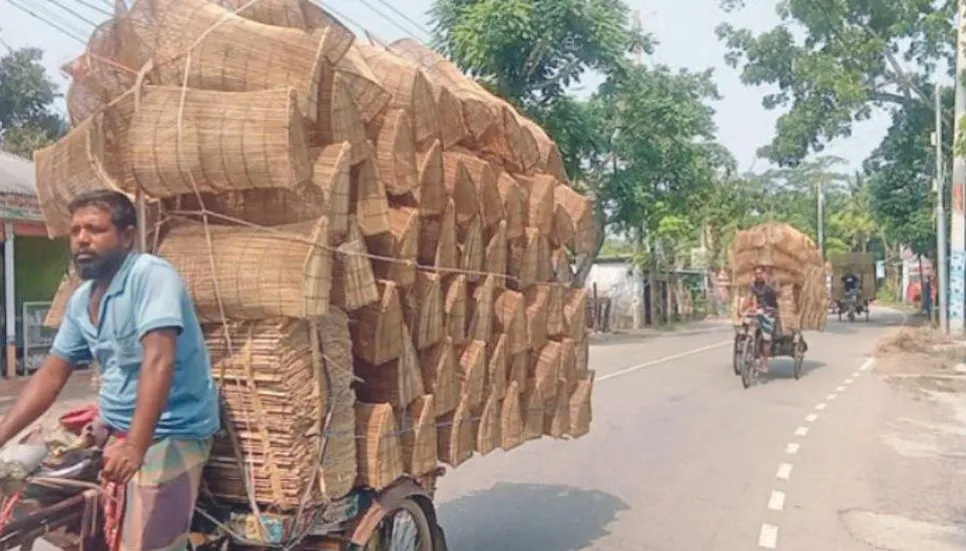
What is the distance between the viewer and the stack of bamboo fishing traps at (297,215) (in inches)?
145

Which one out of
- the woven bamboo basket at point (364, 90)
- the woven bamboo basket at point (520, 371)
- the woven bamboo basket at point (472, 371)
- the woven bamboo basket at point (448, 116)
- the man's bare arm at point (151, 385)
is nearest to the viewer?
the man's bare arm at point (151, 385)

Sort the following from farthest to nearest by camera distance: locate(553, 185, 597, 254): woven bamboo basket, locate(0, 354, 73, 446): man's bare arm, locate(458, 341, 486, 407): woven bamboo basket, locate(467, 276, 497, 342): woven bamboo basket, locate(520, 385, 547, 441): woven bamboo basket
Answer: locate(553, 185, 597, 254): woven bamboo basket, locate(520, 385, 547, 441): woven bamboo basket, locate(467, 276, 497, 342): woven bamboo basket, locate(458, 341, 486, 407): woven bamboo basket, locate(0, 354, 73, 446): man's bare arm

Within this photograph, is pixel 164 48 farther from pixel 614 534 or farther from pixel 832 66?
pixel 832 66

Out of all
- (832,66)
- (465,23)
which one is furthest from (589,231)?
(832,66)

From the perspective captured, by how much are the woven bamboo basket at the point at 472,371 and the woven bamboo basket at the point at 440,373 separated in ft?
0.45

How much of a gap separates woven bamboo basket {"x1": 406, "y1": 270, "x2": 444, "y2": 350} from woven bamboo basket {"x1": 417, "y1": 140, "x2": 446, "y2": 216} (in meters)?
0.28

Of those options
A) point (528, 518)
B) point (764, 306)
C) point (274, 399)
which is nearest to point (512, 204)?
point (274, 399)

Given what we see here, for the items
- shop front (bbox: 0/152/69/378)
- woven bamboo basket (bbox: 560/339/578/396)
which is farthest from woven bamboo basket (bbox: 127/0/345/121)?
shop front (bbox: 0/152/69/378)

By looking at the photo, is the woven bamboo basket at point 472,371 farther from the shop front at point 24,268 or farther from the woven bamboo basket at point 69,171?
the shop front at point 24,268

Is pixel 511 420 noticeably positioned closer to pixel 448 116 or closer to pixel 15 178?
pixel 448 116

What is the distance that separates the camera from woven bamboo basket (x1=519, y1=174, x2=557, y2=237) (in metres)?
5.70

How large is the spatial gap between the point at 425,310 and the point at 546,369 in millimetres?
1392

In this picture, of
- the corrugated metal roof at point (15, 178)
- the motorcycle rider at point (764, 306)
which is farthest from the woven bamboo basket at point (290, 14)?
the motorcycle rider at point (764, 306)

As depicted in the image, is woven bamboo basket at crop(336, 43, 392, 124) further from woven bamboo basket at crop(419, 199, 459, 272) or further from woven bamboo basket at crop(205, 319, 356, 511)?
woven bamboo basket at crop(205, 319, 356, 511)
